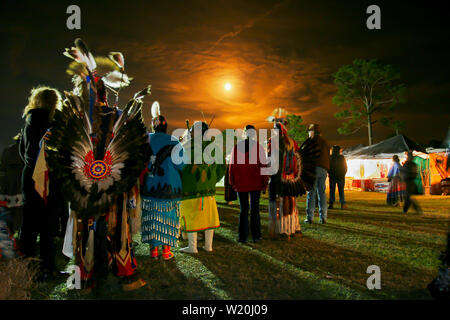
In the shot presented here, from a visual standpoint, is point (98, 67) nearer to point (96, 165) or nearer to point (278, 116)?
point (96, 165)

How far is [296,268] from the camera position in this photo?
3295 mm

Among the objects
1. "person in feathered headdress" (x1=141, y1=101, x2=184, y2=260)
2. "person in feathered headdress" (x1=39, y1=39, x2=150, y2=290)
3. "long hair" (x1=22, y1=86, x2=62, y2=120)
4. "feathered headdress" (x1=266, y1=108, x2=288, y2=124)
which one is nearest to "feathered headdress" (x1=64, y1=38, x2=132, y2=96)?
"person in feathered headdress" (x1=39, y1=39, x2=150, y2=290)

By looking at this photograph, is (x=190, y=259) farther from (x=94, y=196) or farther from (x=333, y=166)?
(x=333, y=166)

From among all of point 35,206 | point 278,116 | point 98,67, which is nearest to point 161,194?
point 35,206

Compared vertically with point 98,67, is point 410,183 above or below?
below

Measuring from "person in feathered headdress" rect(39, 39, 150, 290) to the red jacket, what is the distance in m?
2.01

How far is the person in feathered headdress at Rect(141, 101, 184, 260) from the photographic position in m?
3.35

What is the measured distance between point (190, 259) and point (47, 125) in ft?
7.32

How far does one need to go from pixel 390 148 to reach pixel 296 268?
13.5 m

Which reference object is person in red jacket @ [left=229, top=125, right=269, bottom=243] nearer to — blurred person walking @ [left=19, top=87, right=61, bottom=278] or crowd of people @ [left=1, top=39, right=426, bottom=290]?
crowd of people @ [left=1, top=39, right=426, bottom=290]

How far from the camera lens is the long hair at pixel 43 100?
118 inches

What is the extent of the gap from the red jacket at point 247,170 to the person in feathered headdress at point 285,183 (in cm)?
25

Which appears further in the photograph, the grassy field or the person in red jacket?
the person in red jacket

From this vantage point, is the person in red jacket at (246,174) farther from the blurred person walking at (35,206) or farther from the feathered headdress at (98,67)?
the blurred person walking at (35,206)
